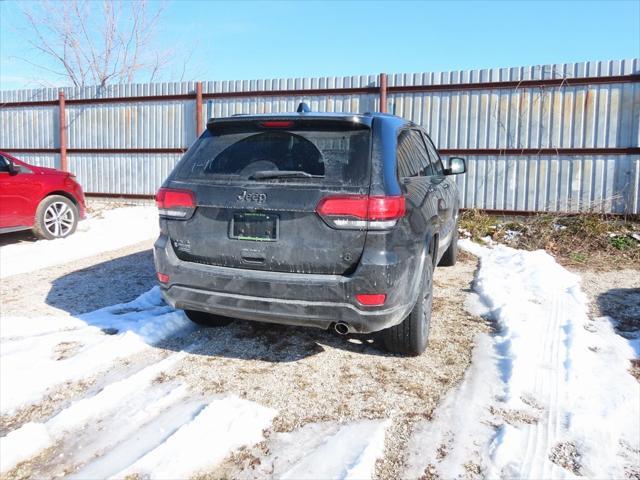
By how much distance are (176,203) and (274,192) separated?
72 centimetres

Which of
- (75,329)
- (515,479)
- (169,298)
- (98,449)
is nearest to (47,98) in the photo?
(75,329)

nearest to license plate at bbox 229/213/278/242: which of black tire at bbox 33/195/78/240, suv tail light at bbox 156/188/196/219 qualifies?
suv tail light at bbox 156/188/196/219

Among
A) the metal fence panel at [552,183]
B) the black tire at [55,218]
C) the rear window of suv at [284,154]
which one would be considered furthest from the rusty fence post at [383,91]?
the rear window of suv at [284,154]

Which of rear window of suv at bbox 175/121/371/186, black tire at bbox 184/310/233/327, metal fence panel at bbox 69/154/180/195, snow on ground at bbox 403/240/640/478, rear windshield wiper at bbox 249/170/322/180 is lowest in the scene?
snow on ground at bbox 403/240/640/478

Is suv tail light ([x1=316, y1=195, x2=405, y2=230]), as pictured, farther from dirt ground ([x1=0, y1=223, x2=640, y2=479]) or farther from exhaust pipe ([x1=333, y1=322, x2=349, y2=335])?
dirt ground ([x1=0, y1=223, x2=640, y2=479])

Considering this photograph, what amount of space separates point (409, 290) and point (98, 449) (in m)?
1.88

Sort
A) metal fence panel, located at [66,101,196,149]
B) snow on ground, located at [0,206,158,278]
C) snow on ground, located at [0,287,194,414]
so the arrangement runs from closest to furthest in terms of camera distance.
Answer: snow on ground, located at [0,287,194,414], snow on ground, located at [0,206,158,278], metal fence panel, located at [66,101,196,149]

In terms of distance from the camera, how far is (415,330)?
3.54 m

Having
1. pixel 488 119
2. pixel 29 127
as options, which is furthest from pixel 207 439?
pixel 29 127

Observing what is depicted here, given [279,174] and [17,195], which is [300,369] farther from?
[17,195]

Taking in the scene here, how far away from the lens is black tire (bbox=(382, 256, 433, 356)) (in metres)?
3.50

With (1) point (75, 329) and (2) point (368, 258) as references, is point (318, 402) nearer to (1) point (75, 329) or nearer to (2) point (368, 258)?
(2) point (368, 258)

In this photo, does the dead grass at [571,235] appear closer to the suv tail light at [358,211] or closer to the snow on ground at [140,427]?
the suv tail light at [358,211]

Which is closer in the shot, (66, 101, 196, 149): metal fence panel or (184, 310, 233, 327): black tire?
(184, 310, 233, 327): black tire
